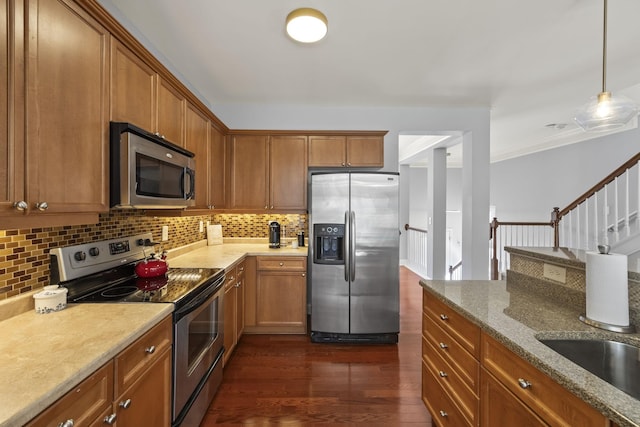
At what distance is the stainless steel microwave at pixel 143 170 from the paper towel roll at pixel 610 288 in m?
2.14

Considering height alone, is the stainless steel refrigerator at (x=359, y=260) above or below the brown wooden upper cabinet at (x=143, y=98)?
below

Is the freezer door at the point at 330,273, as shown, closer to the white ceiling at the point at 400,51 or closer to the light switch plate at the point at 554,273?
the white ceiling at the point at 400,51

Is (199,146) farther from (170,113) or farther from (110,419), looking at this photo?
(110,419)

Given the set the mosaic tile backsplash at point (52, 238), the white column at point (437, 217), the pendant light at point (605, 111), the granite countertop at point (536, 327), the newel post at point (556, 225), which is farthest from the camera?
the white column at point (437, 217)

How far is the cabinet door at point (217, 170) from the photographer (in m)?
2.74

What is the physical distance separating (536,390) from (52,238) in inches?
86.6

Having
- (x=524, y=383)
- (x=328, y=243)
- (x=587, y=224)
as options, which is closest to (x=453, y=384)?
(x=524, y=383)

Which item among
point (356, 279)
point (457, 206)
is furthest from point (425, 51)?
point (457, 206)

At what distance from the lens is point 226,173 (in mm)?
3160

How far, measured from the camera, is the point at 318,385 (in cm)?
213

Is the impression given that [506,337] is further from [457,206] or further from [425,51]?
[457,206]

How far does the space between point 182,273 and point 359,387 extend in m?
1.62

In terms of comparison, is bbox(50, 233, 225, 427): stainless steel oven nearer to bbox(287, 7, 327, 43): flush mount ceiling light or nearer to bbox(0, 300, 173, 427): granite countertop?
bbox(0, 300, 173, 427): granite countertop

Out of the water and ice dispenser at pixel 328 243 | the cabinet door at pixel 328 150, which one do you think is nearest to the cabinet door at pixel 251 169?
the cabinet door at pixel 328 150
